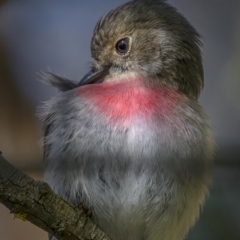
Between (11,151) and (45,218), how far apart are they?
22 cm

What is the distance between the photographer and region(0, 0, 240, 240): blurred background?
4.82 ft

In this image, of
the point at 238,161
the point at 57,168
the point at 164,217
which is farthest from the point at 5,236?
the point at 238,161

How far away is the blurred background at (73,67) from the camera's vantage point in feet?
4.82

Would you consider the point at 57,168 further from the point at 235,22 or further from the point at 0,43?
the point at 235,22

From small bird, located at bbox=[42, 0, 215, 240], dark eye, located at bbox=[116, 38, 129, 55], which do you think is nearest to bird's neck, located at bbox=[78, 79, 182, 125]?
small bird, located at bbox=[42, 0, 215, 240]

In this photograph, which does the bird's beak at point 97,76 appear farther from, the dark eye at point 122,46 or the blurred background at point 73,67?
the blurred background at point 73,67

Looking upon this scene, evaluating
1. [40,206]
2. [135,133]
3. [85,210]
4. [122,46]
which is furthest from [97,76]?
[40,206]

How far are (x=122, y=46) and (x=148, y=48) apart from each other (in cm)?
8

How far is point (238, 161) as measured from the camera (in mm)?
1163

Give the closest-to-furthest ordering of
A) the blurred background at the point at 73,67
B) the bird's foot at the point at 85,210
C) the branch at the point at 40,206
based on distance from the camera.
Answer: the branch at the point at 40,206, the bird's foot at the point at 85,210, the blurred background at the point at 73,67

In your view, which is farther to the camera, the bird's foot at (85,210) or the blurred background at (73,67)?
the blurred background at (73,67)

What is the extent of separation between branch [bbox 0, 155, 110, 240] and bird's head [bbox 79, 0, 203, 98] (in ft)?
1.60

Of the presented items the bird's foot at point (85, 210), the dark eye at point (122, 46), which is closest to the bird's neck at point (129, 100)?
the dark eye at point (122, 46)

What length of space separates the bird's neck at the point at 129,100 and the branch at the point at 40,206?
30 centimetres
